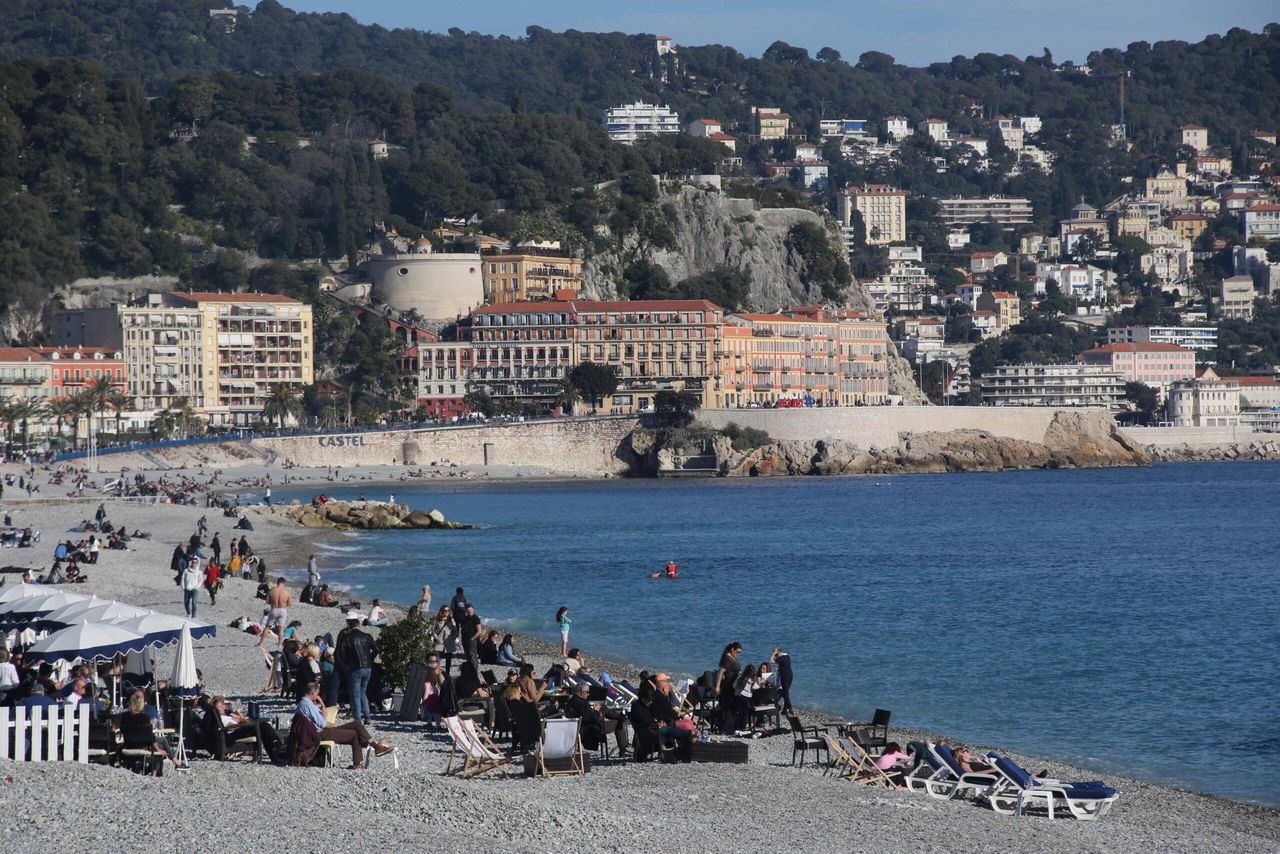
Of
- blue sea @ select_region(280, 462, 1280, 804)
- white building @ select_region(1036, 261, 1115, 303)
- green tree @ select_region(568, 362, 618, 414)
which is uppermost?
white building @ select_region(1036, 261, 1115, 303)

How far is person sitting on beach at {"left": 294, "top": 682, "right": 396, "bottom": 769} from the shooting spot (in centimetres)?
1323

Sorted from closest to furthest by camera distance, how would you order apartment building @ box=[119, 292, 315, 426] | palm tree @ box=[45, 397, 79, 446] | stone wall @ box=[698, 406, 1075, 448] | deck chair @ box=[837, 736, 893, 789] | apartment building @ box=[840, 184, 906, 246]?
1. deck chair @ box=[837, 736, 893, 789]
2. palm tree @ box=[45, 397, 79, 446]
3. stone wall @ box=[698, 406, 1075, 448]
4. apartment building @ box=[119, 292, 315, 426]
5. apartment building @ box=[840, 184, 906, 246]

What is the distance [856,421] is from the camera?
91.6m

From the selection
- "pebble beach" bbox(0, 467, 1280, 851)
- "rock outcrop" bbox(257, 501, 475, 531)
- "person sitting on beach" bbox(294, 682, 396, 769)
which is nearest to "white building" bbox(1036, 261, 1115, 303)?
"rock outcrop" bbox(257, 501, 475, 531)

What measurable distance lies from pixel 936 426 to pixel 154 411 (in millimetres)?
41823

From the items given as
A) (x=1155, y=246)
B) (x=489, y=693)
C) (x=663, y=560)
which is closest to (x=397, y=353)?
(x=663, y=560)

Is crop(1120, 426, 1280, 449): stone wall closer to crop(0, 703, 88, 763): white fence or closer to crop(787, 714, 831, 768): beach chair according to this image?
crop(787, 714, 831, 768): beach chair

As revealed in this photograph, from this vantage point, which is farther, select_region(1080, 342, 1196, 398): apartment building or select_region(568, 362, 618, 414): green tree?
select_region(1080, 342, 1196, 398): apartment building

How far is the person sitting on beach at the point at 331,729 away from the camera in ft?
43.4

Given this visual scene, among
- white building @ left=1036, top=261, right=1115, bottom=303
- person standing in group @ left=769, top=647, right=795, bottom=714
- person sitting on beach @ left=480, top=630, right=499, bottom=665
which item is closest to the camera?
person standing in group @ left=769, top=647, right=795, bottom=714

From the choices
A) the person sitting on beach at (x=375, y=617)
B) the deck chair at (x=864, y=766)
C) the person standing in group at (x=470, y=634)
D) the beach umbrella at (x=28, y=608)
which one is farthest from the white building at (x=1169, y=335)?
the deck chair at (x=864, y=766)

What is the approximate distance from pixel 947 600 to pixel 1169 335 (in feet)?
409

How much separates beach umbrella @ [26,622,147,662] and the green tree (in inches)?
3188

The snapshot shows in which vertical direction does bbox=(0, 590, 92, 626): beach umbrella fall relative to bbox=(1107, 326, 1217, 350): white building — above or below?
below
